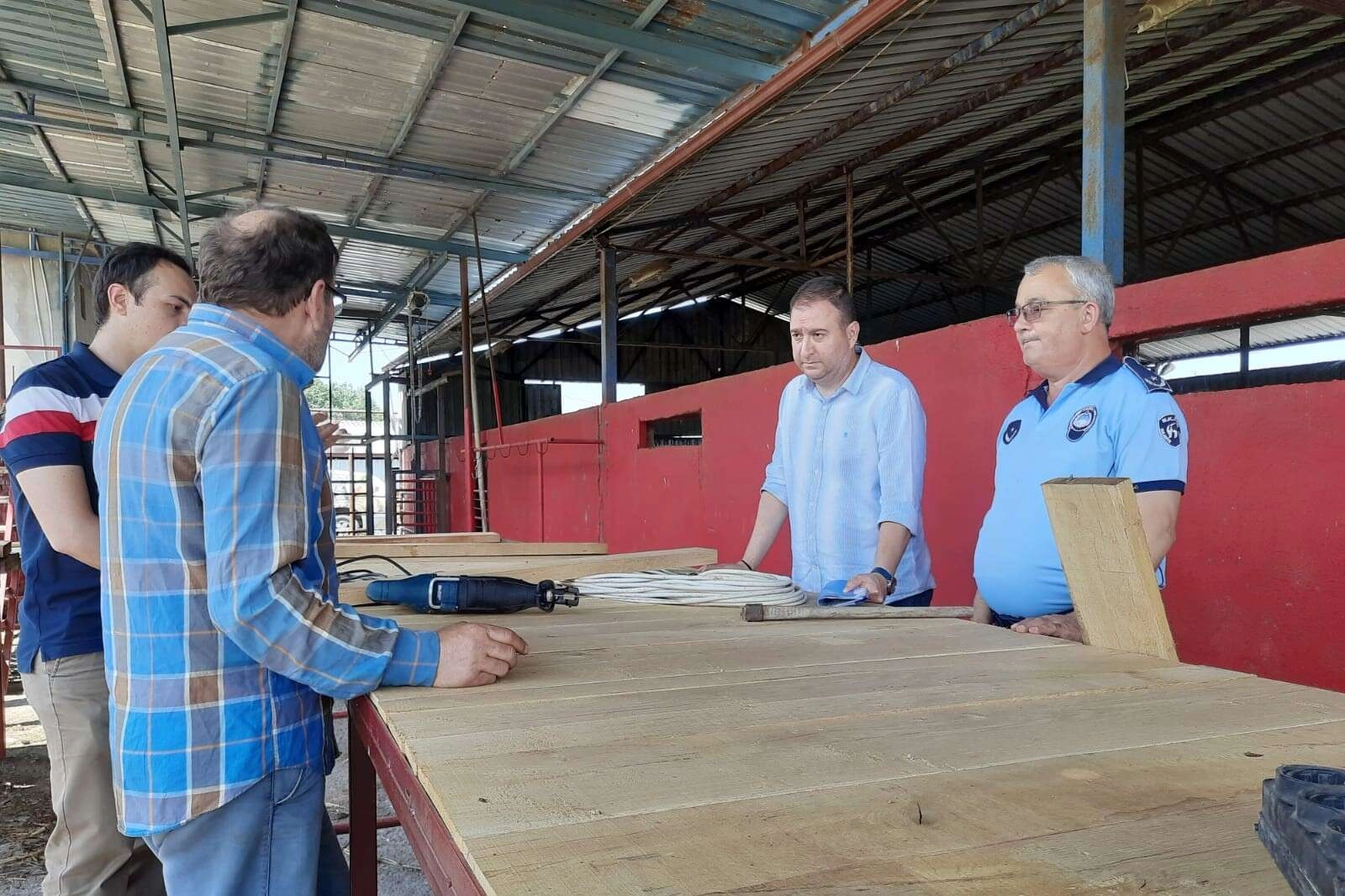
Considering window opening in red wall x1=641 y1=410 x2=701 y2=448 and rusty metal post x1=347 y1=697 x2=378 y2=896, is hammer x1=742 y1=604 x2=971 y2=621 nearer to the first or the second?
rusty metal post x1=347 y1=697 x2=378 y2=896

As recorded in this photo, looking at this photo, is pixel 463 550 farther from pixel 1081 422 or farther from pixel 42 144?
pixel 42 144

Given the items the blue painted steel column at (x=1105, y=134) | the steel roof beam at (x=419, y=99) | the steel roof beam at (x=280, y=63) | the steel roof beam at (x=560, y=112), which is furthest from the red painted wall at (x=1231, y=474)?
the steel roof beam at (x=280, y=63)

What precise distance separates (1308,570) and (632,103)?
14.1 ft

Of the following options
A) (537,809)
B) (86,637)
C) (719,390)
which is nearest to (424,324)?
(719,390)

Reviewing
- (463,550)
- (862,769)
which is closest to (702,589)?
(862,769)

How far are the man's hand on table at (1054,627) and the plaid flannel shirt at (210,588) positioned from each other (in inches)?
42.5

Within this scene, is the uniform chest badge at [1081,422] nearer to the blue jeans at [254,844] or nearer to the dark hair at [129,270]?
the blue jeans at [254,844]

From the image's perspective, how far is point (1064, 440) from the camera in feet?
5.89

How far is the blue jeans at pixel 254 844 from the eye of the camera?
110cm

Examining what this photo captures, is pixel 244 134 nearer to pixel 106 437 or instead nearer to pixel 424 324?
pixel 106 437

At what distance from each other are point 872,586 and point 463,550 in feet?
5.99

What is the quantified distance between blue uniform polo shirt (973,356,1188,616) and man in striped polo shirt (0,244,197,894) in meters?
1.94

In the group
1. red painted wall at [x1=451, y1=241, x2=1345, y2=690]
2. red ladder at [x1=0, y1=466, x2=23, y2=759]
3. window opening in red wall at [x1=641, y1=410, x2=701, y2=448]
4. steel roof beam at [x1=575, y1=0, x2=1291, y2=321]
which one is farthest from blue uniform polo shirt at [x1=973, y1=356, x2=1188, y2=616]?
window opening in red wall at [x1=641, y1=410, x2=701, y2=448]

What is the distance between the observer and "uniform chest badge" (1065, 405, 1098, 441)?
1746 mm
